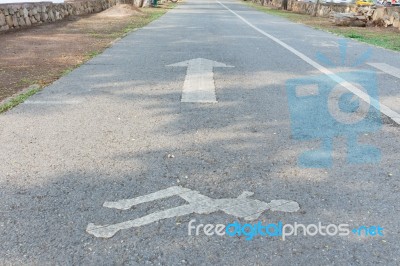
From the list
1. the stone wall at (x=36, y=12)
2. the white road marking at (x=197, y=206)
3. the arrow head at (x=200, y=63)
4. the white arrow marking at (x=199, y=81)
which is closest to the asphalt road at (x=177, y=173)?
the white road marking at (x=197, y=206)

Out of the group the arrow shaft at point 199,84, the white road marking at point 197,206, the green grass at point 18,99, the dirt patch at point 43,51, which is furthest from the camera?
the dirt patch at point 43,51

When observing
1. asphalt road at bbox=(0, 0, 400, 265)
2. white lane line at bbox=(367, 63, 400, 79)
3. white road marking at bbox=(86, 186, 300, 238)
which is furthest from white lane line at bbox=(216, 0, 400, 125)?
white road marking at bbox=(86, 186, 300, 238)

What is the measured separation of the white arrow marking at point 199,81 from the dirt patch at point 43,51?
7.41 feet

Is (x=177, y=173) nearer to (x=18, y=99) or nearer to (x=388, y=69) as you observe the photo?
(x=18, y=99)

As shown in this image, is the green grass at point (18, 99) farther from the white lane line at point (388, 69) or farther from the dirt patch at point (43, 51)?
the white lane line at point (388, 69)

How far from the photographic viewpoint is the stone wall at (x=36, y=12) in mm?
14844

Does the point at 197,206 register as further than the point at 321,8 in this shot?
No

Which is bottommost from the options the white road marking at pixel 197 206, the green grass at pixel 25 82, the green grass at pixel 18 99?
the white road marking at pixel 197 206

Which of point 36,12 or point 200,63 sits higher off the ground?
point 36,12

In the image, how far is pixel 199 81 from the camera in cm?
678

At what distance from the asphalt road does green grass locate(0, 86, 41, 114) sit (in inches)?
5.4

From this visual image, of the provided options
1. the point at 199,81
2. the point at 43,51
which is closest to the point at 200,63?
the point at 199,81

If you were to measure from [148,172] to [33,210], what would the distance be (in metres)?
0.94

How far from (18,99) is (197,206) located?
373 centimetres
